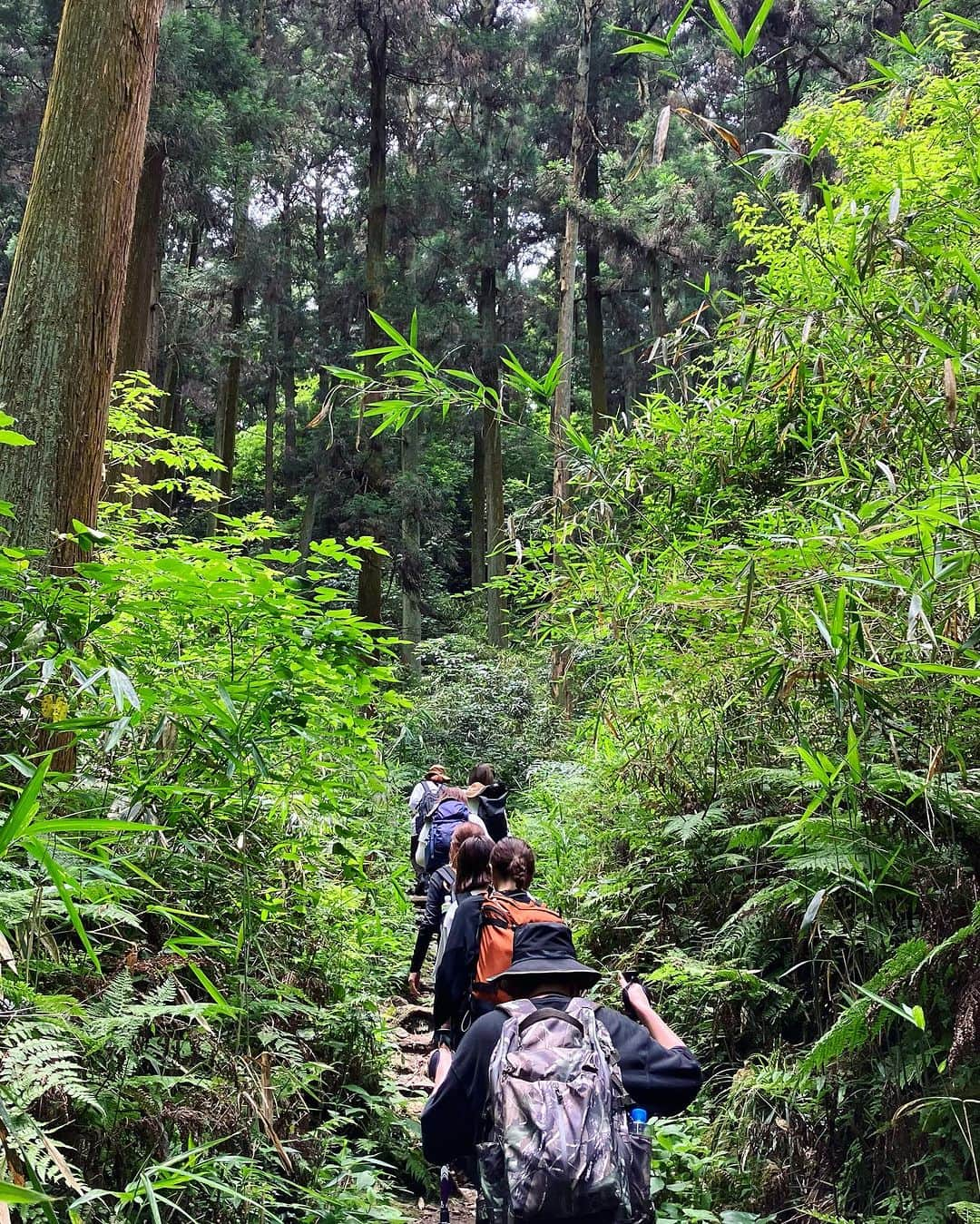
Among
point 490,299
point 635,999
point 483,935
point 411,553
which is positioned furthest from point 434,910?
point 490,299

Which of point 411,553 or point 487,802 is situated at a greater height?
point 411,553

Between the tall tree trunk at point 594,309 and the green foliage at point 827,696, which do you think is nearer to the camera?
the green foliage at point 827,696

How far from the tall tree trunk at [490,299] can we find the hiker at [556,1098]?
1898cm

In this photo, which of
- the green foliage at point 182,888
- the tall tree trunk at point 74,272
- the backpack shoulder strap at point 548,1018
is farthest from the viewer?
the tall tree trunk at point 74,272

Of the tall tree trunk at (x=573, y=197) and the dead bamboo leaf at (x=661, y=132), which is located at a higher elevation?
the tall tree trunk at (x=573, y=197)

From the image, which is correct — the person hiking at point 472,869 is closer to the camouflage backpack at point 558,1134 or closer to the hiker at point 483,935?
the hiker at point 483,935

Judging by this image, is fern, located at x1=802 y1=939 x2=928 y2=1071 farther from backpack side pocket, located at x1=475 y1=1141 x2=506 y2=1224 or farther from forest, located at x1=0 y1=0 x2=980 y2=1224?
backpack side pocket, located at x1=475 y1=1141 x2=506 y2=1224

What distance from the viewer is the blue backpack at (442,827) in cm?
687

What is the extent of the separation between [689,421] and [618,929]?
3452mm

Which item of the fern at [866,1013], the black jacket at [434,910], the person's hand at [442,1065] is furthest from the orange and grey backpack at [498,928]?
the black jacket at [434,910]

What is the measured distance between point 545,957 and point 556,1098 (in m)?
0.58

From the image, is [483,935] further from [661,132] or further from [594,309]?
[594,309]

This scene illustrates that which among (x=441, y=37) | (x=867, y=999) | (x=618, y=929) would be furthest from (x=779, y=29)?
(x=867, y=999)

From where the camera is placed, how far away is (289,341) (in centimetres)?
2847
